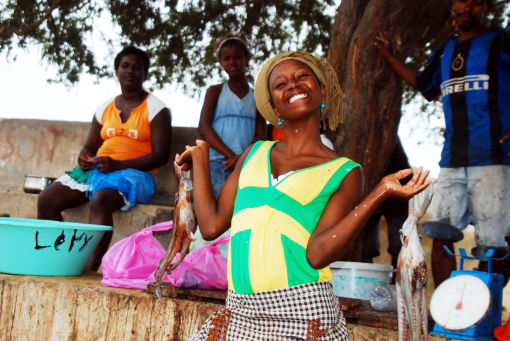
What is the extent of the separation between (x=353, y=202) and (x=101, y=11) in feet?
14.5

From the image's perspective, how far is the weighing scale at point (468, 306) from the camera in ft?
8.11

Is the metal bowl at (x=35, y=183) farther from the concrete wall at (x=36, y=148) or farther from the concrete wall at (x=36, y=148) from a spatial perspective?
the concrete wall at (x=36, y=148)

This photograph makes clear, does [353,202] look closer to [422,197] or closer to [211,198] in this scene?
[422,197]

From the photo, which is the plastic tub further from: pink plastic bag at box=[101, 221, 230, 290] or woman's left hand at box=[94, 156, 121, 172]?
woman's left hand at box=[94, 156, 121, 172]

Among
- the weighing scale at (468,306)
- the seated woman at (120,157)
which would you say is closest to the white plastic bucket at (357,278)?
the weighing scale at (468,306)

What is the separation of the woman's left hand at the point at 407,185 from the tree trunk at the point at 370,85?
2.29 metres

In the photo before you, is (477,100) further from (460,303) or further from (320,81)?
(320,81)

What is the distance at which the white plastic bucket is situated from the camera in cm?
311

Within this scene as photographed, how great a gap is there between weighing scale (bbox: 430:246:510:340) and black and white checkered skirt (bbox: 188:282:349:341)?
3.62ft

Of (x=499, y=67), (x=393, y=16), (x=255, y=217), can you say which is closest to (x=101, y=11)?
(x=393, y=16)

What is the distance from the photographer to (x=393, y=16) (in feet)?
13.0

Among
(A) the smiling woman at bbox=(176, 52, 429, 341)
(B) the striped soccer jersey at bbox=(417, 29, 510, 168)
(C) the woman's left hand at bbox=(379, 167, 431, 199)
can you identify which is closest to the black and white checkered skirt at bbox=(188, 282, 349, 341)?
(A) the smiling woman at bbox=(176, 52, 429, 341)

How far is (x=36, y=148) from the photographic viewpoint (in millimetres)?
5766

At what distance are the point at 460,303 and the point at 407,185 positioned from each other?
4.23ft
